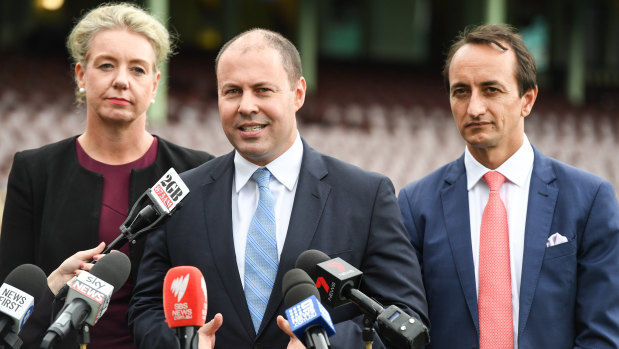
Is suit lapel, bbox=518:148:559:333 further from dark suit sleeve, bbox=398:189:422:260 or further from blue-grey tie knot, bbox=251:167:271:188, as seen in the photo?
blue-grey tie knot, bbox=251:167:271:188

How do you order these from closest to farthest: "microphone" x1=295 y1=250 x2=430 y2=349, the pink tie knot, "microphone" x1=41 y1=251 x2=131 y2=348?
1. "microphone" x1=41 y1=251 x2=131 y2=348
2. "microphone" x1=295 y1=250 x2=430 y2=349
3. the pink tie knot

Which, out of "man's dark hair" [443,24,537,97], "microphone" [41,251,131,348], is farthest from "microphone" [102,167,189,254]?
"man's dark hair" [443,24,537,97]

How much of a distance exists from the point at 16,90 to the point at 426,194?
10541 millimetres

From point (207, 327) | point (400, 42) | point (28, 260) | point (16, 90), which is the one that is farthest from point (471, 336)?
point (400, 42)

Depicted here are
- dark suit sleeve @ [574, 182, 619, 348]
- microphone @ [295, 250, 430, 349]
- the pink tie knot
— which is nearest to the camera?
microphone @ [295, 250, 430, 349]

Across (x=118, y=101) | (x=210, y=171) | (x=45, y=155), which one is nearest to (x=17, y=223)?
(x=45, y=155)

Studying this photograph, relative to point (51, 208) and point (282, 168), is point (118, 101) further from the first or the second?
point (282, 168)

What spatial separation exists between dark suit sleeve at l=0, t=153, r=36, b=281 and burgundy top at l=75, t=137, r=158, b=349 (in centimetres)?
21

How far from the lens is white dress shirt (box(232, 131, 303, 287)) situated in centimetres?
234

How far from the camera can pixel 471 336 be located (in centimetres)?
239

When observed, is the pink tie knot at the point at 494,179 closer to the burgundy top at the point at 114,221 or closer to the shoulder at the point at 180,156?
the shoulder at the point at 180,156

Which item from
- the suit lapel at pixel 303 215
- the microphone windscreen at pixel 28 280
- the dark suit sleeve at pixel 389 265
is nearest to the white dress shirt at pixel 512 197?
the dark suit sleeve at pixel 389 265

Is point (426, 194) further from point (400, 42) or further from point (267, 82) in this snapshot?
point (400, 42)

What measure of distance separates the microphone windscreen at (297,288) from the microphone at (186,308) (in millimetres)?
198
